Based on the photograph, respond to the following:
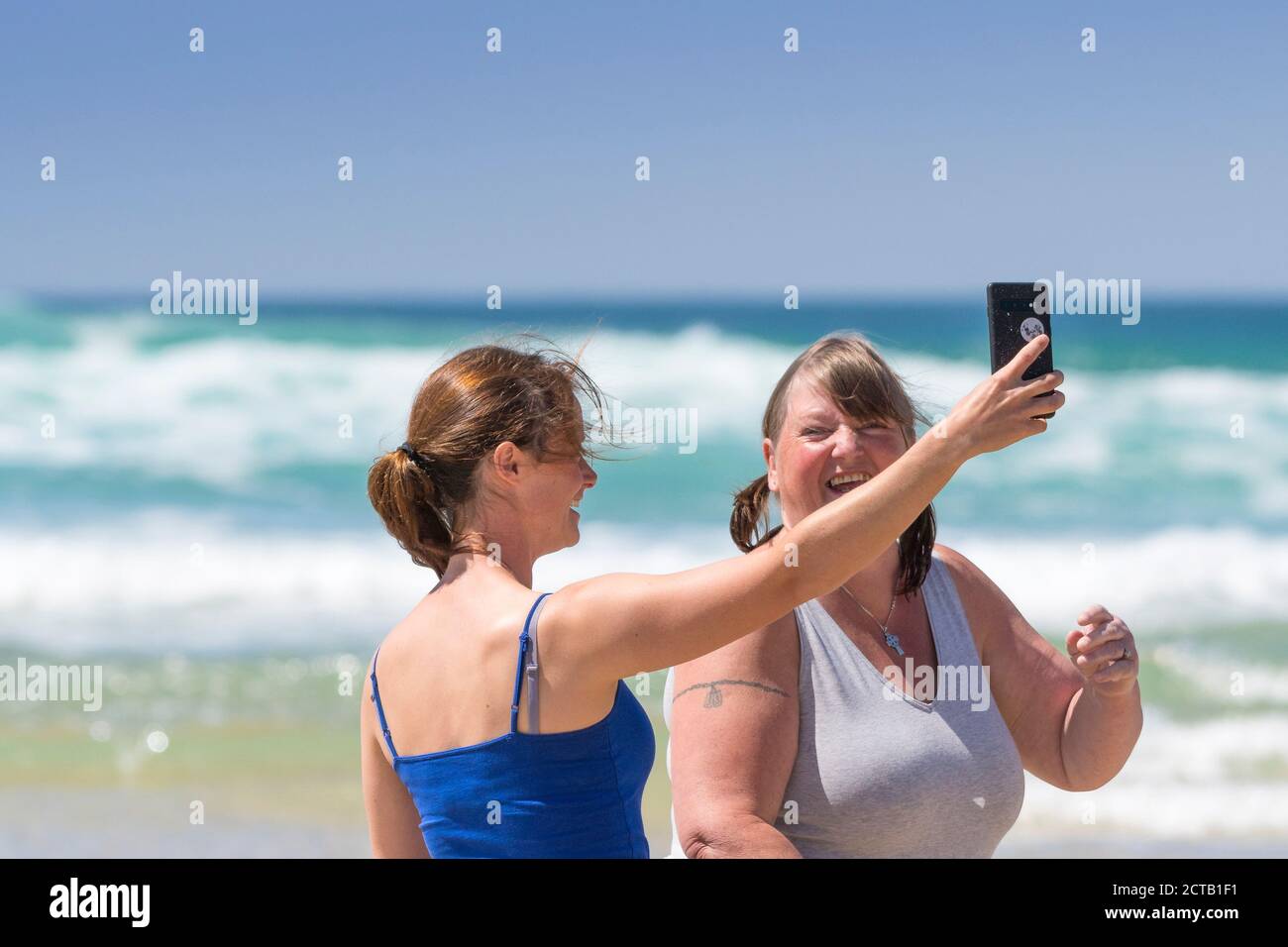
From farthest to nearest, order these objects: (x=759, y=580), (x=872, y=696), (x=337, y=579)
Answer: (x=337, y=579) → (x=872, y=696) → (x=759, y=580)

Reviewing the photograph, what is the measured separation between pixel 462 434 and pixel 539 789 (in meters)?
0.63

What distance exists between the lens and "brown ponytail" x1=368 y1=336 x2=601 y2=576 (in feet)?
7.82

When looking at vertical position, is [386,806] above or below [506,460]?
below

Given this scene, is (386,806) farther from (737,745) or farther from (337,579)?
(337,579)

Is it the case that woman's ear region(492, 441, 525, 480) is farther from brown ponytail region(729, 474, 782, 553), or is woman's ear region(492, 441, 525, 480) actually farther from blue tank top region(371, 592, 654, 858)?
brown ponytail region(729, 474, 782, 553)

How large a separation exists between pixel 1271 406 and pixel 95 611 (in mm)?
12685

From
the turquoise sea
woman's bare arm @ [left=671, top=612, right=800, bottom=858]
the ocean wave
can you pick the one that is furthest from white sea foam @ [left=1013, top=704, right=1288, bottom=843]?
woman's bare arm @ [left=671, top=612, right=800, bottom=858]

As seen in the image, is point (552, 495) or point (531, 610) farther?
point (552, 495)

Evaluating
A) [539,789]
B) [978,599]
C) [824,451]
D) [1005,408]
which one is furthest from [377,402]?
[1005,408]

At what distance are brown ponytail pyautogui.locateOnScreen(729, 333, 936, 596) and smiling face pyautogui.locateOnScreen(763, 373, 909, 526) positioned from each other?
22mm

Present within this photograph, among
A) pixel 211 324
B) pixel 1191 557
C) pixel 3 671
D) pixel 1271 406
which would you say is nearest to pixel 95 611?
pixel 3 671

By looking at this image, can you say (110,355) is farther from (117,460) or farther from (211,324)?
(117,460)

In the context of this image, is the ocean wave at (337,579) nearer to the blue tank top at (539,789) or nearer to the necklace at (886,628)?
the necklace at (886,628)

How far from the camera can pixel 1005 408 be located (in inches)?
84.0
